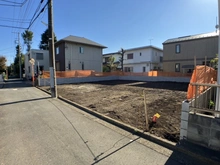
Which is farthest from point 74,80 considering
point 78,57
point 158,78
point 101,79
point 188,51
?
point 188,51

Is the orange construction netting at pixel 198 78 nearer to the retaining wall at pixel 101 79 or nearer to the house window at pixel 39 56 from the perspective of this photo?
the retaining wall at pixel 101 79

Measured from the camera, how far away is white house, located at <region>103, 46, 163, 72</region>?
27141 mm

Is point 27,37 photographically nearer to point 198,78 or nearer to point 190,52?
point 190,52

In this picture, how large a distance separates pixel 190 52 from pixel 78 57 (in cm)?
1652

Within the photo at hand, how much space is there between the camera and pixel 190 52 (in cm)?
1983

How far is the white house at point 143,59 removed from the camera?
2714 centimetres

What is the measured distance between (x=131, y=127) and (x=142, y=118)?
2.81ft

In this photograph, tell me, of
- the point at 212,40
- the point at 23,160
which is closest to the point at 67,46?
the point at 212,40

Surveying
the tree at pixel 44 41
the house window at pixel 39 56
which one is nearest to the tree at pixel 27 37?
the tree at pixel 44 41

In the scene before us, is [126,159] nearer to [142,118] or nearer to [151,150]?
[151,150]

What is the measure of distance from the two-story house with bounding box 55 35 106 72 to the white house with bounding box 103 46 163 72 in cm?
693

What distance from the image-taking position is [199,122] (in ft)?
10.3

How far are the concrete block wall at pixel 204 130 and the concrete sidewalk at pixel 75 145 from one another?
0.55 metres

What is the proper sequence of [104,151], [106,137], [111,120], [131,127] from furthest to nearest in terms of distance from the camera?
[111,120] < [131,127] < [106,137] < [104,151]
